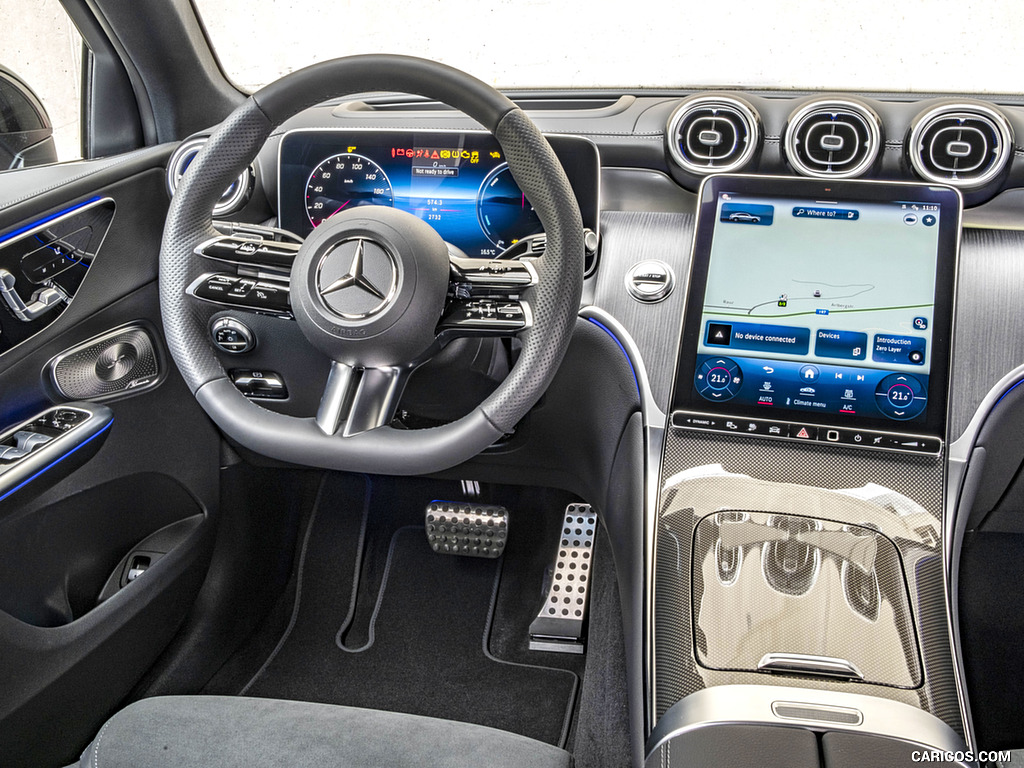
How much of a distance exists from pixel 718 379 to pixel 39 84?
1.56 meters

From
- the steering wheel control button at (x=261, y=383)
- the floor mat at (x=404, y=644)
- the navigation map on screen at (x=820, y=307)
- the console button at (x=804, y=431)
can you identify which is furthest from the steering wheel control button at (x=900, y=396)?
the steering wheel control button at (x=261, y=383)

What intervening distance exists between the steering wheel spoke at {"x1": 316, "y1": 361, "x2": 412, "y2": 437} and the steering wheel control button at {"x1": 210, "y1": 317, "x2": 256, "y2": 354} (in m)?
0.54

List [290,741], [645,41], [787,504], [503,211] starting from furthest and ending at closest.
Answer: [645,41], [503,211], [787,504], [290,741]

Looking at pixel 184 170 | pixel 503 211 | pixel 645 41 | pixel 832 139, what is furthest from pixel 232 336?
pixel 645 41

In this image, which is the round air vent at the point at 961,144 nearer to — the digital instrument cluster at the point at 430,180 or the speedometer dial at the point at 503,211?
the digital instrument cluster at the point at 430,180

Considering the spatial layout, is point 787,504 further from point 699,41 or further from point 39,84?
point 39,84

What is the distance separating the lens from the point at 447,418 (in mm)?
1505

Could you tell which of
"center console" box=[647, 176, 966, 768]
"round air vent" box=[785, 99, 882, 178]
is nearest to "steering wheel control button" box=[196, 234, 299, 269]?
"center console" box=[647, 176, 966, 768]

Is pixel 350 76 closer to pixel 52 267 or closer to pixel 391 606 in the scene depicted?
pixel 52 267

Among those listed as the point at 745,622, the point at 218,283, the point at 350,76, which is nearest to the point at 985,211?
the point at 745,622

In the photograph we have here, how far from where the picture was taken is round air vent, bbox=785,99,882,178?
1.39 m

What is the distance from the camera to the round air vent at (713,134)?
1.42 meters

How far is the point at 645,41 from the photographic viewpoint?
200 cm

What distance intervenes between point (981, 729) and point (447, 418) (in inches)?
46.1
